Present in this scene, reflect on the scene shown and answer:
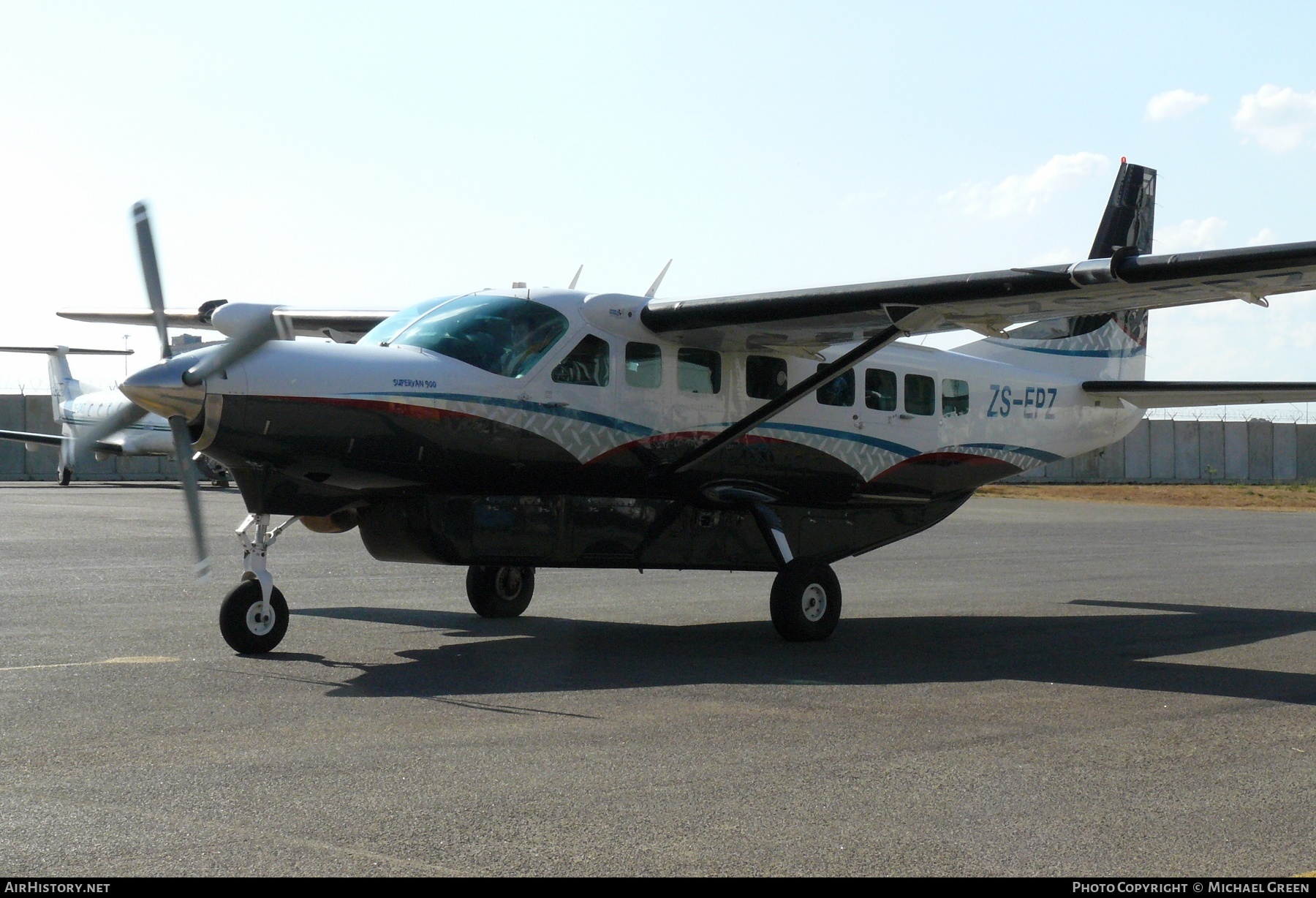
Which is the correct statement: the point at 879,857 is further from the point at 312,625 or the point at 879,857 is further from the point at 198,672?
the point at 312,625

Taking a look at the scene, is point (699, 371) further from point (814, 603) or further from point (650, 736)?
point (650, 736)

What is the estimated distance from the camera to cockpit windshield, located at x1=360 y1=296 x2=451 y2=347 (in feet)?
34.5

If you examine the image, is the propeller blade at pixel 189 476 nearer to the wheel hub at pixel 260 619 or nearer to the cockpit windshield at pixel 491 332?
the wheel hub at pixel 260 619

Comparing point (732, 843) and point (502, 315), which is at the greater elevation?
point (502, 315)

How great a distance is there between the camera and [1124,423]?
52.2ft

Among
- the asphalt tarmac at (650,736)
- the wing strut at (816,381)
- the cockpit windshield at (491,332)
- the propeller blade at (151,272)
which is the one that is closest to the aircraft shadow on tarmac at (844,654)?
the asphalt tarmac at (650,736)

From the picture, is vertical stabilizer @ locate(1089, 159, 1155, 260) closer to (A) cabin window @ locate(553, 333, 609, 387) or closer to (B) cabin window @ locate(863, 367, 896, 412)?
(B) cabin window @ locate(863, 367, 896, 412)

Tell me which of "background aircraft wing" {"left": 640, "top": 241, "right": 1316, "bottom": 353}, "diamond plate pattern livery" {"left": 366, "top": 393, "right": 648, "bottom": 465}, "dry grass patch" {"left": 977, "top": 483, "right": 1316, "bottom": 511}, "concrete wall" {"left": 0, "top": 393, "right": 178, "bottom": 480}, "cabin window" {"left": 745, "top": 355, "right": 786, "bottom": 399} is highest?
"background aircraft wing" {"left": 640, "top": 241, "right": 1316, "bottom": 353}

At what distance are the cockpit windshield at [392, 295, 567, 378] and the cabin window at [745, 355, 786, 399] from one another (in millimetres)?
2221

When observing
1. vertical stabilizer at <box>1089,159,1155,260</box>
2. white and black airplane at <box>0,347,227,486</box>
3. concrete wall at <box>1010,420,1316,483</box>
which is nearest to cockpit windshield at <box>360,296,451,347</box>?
vertical stabilizer at <box>1089,159,1155,260</box>

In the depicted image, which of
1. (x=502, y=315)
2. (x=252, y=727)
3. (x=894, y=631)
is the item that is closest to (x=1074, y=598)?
(x=894, y=631)

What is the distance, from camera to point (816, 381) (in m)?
11.5

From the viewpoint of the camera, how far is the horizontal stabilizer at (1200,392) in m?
14.0

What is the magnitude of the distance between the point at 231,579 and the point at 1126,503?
3747cm
